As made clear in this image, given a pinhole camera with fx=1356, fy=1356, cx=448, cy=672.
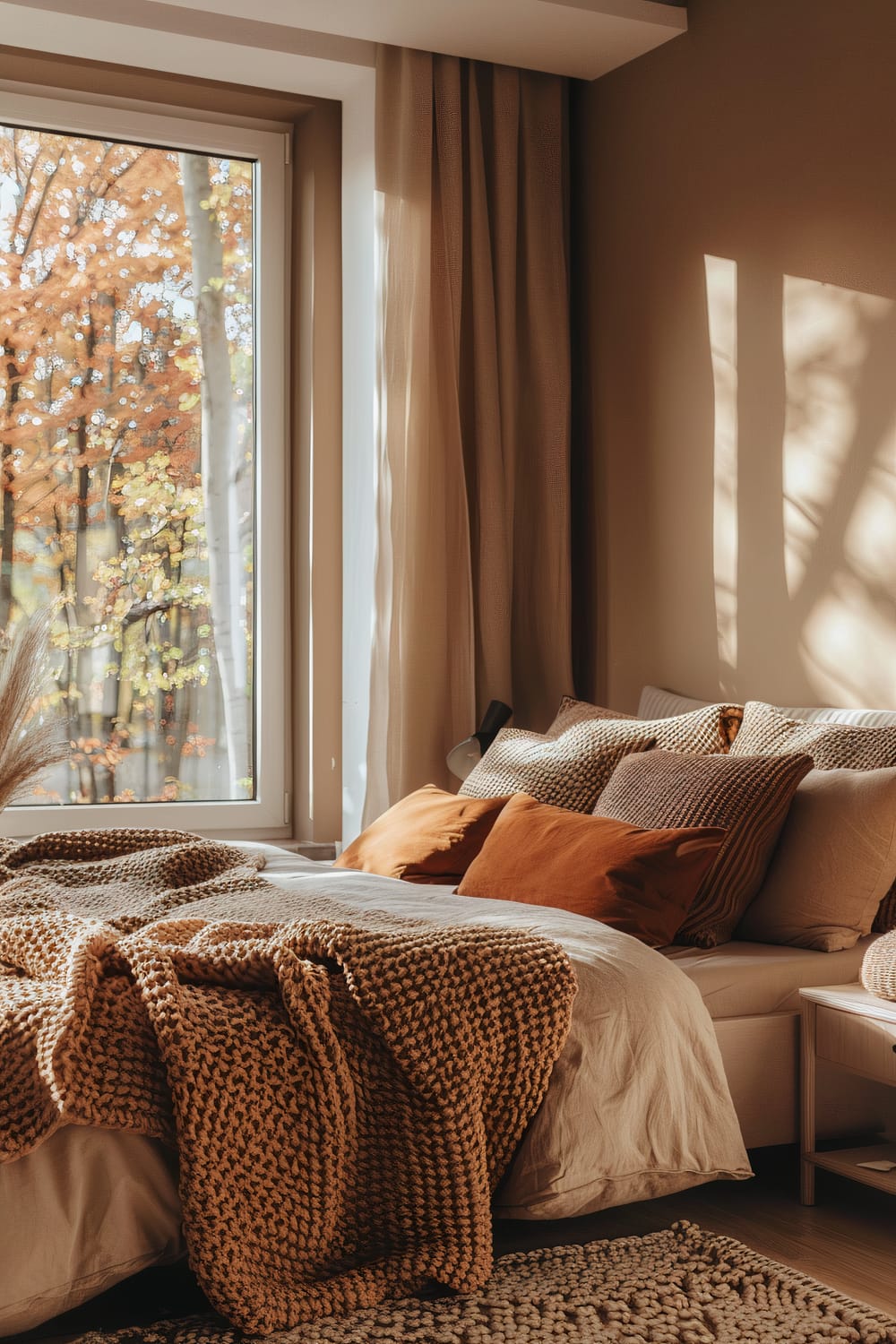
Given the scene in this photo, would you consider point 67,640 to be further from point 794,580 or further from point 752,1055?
point 752,1055

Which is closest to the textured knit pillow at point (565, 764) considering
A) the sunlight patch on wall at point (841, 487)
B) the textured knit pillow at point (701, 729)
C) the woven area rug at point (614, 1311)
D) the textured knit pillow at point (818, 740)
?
the textured knit pillow at point (701, 729)

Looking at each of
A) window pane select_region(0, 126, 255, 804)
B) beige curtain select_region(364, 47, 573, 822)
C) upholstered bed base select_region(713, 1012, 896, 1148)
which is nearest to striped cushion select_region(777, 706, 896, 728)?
upholstered bed base select_region(713, 1012, 896, 1148)

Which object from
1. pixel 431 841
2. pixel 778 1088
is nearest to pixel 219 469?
pixel 431 841

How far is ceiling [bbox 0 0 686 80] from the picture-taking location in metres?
3.70

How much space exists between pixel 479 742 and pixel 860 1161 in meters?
1.80

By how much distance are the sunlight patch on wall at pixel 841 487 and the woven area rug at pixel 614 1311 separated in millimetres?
1443

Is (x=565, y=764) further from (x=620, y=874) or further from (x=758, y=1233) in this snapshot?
(x=758, y=1233)

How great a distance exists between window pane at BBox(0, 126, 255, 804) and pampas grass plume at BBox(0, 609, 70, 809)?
0.98 metres

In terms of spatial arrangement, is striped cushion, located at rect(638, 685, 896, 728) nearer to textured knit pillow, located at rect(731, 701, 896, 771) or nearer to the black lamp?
textured knit pillow, located at rect(731, 701, 896, 771)

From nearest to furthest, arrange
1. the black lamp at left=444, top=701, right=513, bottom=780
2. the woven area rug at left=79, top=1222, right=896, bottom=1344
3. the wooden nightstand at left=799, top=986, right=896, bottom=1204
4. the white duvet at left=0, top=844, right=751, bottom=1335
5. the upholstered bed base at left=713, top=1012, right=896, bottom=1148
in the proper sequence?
the white duvet at left=0, top=844, right=751, bottom=1335 < the woven area rug at left=79, top=1222, right=896, bottom=1344 < the wooden nightstand at left=799, top=986, right=896, bottom=1204 < the upholstered bed base at left=713, top=1012, right=896, bottom=1148 < the black lamp at left=444, top=701, right=513, bottom=780

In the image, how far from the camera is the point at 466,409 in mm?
4309

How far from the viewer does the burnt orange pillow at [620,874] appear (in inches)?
102

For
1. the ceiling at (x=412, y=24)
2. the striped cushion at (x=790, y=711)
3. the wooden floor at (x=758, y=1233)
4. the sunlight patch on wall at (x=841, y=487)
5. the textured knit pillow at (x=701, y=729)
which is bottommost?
the wooden floor at (x=758, y=1233)

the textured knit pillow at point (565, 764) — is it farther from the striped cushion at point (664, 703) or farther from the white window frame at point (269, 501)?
the white window frame at point (269, 501)
